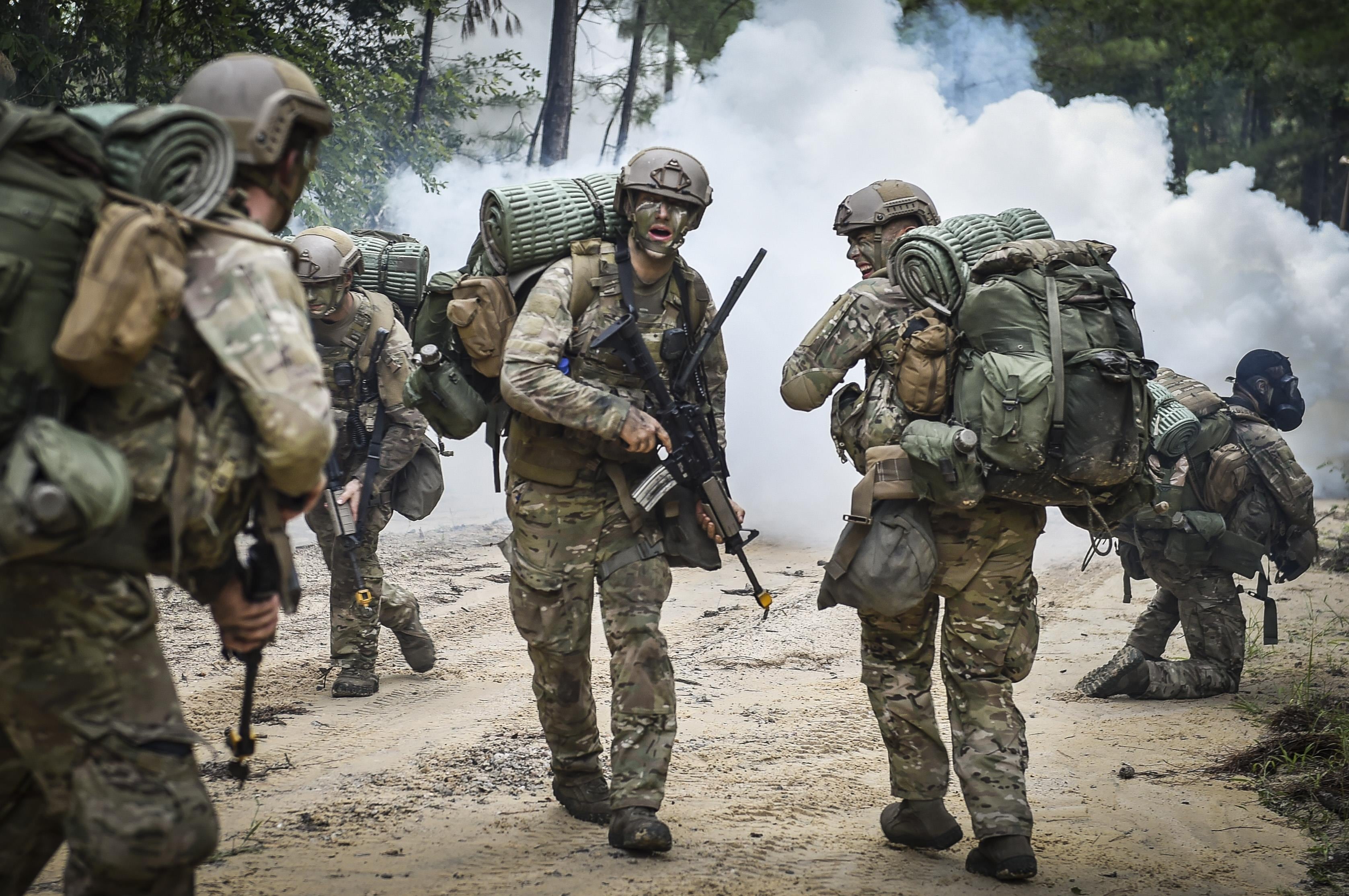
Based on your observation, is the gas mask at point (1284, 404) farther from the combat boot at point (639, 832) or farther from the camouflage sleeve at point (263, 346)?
the camouflage sleeve at point (263, 346)

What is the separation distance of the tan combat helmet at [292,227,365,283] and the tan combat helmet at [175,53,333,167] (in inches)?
125

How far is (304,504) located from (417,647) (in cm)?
432

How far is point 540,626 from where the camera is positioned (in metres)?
4.65

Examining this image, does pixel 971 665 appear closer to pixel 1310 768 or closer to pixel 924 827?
pixel 924 827

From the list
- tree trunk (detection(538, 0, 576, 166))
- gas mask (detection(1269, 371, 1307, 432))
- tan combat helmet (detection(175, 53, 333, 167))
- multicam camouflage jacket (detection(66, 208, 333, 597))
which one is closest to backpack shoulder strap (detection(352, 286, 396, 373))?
tan combat helmet (detection(175, 53, 333, 167))

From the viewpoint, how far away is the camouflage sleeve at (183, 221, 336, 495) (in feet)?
8.64

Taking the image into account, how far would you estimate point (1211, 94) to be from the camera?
2206cm

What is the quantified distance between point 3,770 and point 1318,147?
2203 cm

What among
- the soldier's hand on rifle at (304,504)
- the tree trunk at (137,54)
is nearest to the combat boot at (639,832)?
the soldier's hand on rifle at (304,504)

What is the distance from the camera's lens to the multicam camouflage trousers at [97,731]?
2537 millimetres

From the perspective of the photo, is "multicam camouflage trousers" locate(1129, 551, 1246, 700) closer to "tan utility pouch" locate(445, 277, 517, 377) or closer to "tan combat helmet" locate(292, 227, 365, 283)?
"tan utility pouch" locate(445, 277, 517, 377)

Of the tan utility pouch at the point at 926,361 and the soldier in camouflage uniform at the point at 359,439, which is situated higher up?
the tan utility pouch at the point at 926,361

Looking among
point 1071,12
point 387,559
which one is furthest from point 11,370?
point 1071,12

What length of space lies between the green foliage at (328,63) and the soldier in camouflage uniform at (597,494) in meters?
5.77
